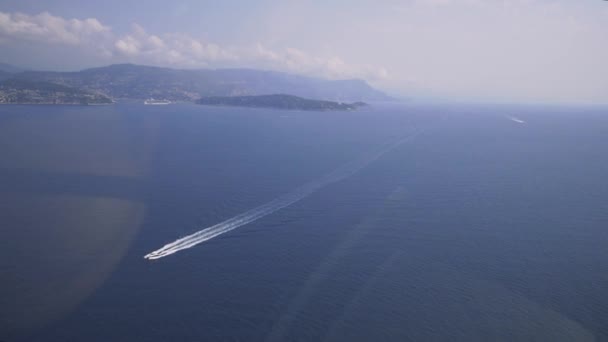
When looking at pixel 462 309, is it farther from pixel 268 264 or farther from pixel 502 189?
pixel 502 189

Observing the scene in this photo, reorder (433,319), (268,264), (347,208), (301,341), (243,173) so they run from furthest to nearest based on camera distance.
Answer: (243,173) → (347,208) → (268,264) → (433,319) → (301,341)

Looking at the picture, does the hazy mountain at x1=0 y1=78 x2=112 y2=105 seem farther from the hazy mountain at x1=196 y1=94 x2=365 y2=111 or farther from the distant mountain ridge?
the hazy mountain at x1=196 y1=94 x2=365 y2=111

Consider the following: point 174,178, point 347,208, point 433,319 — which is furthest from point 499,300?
point 174,178

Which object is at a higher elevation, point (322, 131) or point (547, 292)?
point (322, 131)

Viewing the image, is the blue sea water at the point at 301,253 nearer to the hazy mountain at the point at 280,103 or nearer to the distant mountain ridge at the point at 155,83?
the hazy mountain at the point at 280,103

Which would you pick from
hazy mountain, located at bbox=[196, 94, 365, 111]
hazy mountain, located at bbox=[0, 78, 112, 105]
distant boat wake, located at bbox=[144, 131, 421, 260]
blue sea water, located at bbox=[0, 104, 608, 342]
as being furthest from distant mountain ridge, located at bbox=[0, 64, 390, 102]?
distant boat wake, located at bbox=[144, 131, 421, 260]
